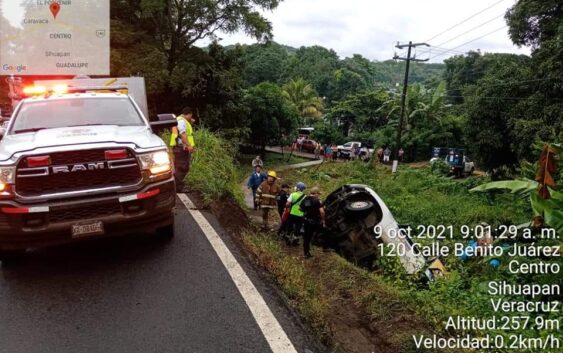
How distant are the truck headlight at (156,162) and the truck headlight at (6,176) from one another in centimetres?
112

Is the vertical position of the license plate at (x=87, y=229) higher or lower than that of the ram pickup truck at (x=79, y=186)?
lower

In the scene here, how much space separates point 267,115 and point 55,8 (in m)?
22.8

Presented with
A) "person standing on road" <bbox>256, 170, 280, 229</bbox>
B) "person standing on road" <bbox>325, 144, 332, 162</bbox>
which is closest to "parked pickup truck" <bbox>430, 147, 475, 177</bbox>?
"person standing on road" <bbox>325, 144, 332, 162</bbox>

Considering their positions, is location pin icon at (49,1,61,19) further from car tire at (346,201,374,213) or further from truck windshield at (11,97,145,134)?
car tire at (346,201,374,213)

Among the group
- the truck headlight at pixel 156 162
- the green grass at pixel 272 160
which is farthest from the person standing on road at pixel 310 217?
the green grass at pixel 272 160

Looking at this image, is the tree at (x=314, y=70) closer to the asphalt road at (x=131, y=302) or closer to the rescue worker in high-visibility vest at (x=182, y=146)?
the rescue worker in high-visibility vest at (x=182, y=146)

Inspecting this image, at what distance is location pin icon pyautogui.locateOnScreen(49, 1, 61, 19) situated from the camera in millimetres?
14281

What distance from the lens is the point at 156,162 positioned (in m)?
4.49

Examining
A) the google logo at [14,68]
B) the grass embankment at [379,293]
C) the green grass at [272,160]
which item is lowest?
the green grass at [272,160]

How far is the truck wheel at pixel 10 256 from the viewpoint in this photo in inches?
175

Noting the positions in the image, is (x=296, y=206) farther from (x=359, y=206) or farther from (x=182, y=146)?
(x=182, y=146)

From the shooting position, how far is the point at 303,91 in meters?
48.5

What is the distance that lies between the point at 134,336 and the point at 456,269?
674 cm

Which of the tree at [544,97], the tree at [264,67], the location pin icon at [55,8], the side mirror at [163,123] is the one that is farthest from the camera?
the tree at [264,67]
